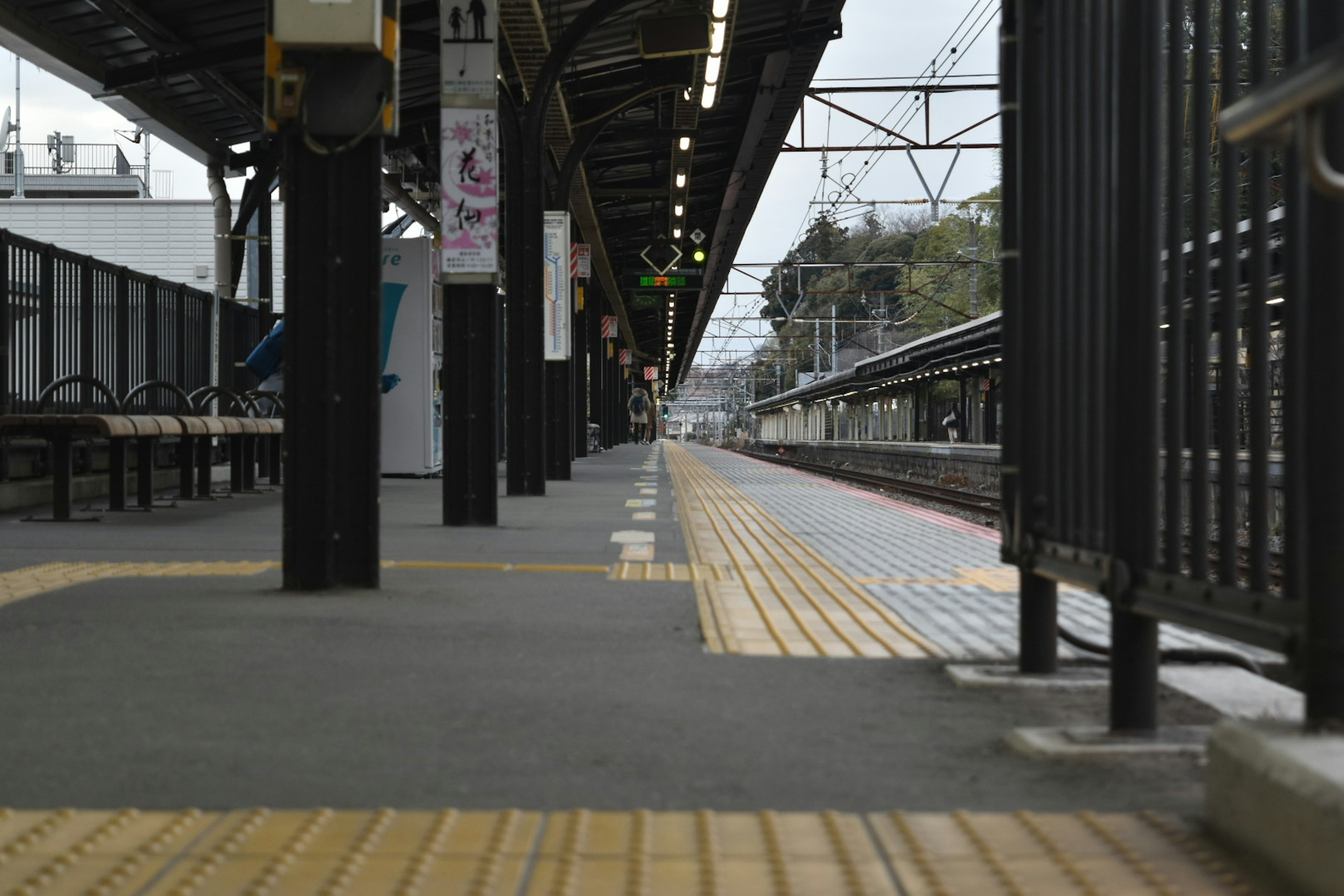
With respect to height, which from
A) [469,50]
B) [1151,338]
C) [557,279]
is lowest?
[1151,338]

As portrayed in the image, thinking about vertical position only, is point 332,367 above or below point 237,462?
above

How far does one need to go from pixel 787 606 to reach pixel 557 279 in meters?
12.5

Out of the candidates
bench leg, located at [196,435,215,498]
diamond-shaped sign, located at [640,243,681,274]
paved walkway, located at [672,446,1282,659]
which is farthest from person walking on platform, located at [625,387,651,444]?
paved walkway, located at [672,446,1282,659]

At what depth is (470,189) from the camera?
10.3 metres

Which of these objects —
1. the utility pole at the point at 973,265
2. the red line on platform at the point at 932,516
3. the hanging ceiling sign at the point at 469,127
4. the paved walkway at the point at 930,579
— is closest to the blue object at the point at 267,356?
the hanging ceiling sign at the point at 469,127

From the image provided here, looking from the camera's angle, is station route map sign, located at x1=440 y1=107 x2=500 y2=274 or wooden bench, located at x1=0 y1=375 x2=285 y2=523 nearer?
wooden bench, located at x1=0 y1=375 x2=285 y2=523

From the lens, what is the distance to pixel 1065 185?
4.04 meters

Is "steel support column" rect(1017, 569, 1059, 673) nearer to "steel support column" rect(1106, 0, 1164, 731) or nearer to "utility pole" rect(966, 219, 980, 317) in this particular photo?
"steel support column" rect(1106, 0, 1164, 731)

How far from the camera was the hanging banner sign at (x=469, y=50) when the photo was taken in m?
10.0

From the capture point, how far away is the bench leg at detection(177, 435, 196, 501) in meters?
12.1

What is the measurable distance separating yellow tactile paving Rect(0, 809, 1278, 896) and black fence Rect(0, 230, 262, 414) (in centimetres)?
969

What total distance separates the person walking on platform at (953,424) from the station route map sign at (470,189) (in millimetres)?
20110

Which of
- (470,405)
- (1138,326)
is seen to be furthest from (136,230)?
(1138,326)

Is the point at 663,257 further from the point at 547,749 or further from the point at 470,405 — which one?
the point at 547,749
